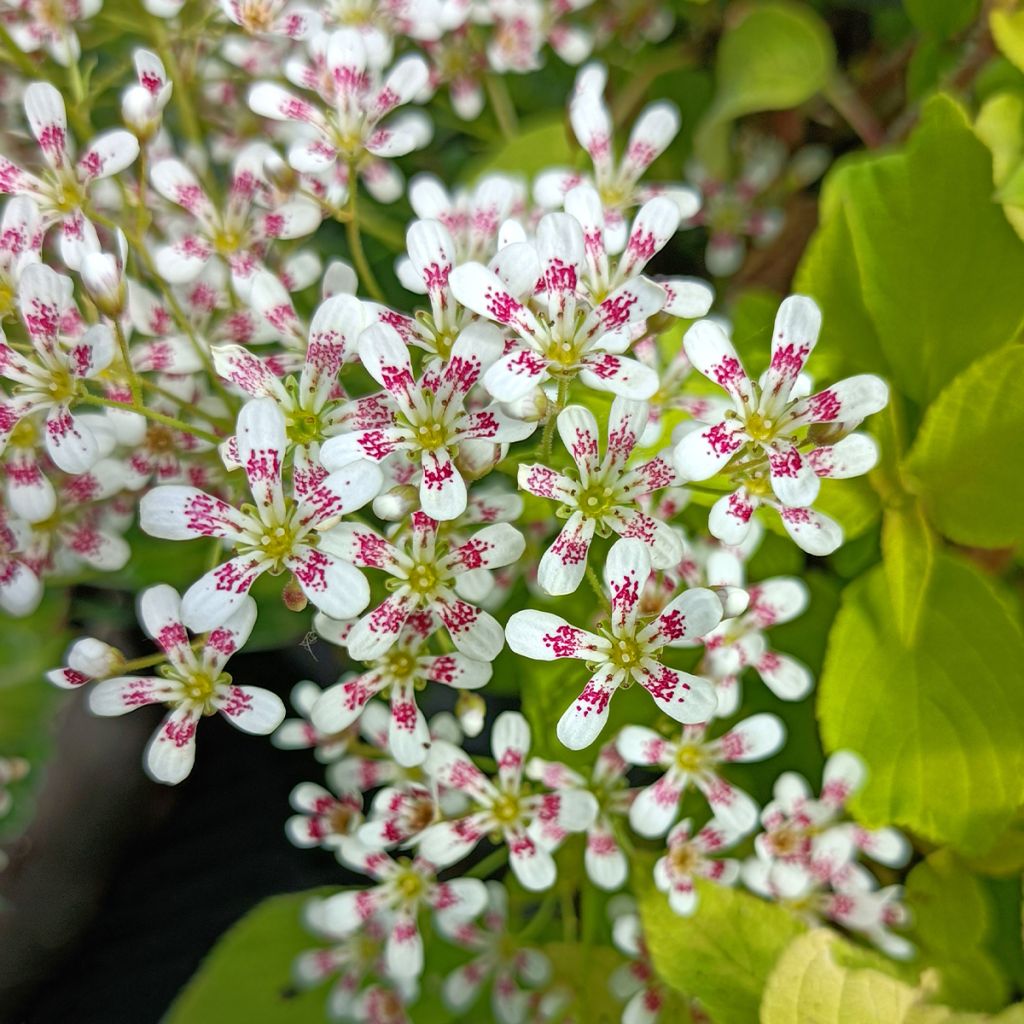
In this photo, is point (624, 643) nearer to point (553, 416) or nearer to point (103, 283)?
point (553, 416)

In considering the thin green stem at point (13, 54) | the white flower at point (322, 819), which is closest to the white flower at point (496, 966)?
the white flower at point (322, 819)

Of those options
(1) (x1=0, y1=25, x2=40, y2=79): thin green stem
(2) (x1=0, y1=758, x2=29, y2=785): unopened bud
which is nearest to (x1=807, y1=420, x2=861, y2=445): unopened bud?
(1) (x1=0, y1=25, x2=40, y2=79): thin green stem

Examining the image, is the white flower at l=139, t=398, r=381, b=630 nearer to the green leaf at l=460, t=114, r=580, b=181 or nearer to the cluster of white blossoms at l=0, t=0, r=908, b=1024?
the cluster of white blossoms at l=0, t=0, r=908, b=1024

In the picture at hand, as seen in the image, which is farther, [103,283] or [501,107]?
[501,107]

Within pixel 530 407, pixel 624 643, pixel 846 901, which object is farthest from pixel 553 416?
pixel 846 901

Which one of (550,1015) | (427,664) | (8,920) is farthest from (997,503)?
(8,920)
